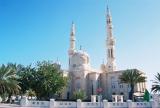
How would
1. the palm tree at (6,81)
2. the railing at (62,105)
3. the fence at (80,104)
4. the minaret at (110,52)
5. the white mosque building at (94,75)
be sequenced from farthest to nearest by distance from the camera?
1. the minaret at (110,52)
2. the white mosque building at (94,75)
3. the palm tree at (6,81)
4. the railing at (62,105)
5. the fence at (80,104)

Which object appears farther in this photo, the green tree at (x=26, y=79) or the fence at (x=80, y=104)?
the green tree at (x=26, y=79)

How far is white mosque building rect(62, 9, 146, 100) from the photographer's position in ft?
209

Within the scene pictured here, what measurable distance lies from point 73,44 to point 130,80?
2267cm

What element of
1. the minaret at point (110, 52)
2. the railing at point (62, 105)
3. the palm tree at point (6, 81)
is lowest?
the railing at point (62, 105)

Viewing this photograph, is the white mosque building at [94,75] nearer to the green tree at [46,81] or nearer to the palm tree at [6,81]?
→ the green tree at [46,81]

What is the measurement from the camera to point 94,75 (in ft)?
209

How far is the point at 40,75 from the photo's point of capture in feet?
159

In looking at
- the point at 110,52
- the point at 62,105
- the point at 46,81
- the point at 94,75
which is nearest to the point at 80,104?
the point at 62,105

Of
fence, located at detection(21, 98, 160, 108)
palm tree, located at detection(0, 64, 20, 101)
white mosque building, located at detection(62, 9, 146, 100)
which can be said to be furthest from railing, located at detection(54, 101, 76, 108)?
white mosque building, located at detection(62, 9, 146, 100)

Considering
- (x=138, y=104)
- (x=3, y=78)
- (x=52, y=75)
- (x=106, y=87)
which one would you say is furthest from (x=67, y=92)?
(x=138, y=104)

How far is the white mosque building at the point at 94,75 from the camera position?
6356 centimetres

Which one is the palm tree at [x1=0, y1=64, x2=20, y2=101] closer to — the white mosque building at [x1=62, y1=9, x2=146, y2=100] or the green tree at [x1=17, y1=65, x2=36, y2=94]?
the green tree at [x1=17, y1=65, x2=36, y2=94]

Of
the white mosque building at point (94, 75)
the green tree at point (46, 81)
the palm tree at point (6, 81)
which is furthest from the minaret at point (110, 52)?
the palm tree at point (6, 81)

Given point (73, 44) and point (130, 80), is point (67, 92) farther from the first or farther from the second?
point (130, 80)
